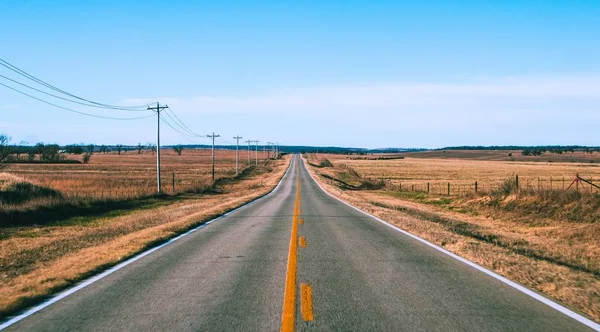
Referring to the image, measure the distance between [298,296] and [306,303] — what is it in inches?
15.3

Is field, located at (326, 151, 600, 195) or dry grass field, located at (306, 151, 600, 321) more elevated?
dry grass field, located at (306, 151, 600, 321)

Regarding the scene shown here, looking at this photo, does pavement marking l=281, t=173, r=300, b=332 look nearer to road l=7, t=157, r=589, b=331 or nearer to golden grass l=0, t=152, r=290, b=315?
road l=7, t=157, r=589, b=331

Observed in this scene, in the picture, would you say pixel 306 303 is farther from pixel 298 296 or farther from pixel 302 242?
pixel 302 242

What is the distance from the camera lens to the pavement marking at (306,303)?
606 cm

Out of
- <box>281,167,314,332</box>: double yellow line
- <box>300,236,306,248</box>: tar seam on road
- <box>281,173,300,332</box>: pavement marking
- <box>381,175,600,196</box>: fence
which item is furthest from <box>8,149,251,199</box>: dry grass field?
<box>281,167,314,332</box>: double yellow line

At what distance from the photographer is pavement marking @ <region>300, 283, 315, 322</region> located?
606 centimetres

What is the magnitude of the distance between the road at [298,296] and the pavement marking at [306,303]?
0.01 meters

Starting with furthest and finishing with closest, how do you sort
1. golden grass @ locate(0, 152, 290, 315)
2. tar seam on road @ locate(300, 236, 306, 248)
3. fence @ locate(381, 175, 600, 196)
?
1. fence @ locate(381, 175, 600, 196)
2. tar seam on road @ locate(300, 236, 306, 248)
3. golden grass @ locate(0, 152, 290, 315)

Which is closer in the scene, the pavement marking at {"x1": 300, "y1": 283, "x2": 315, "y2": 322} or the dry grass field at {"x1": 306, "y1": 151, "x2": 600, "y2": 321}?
the pavement marking at {"x1": 300, "y1": 283, "x2": 315, "y2": 322}

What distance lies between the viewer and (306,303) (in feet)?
21.9

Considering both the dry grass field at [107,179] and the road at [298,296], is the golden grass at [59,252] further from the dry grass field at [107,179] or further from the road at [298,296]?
the dry grass field at [107,179]

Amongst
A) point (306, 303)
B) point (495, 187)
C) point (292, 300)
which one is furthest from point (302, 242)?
point (495, 187)

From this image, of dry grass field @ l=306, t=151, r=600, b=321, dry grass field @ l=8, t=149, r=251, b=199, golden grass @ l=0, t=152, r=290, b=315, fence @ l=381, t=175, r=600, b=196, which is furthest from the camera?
dry grass field @ l=8, t=149, r=251, b=199

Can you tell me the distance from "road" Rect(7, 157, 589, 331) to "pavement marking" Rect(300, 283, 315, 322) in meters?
0.01
